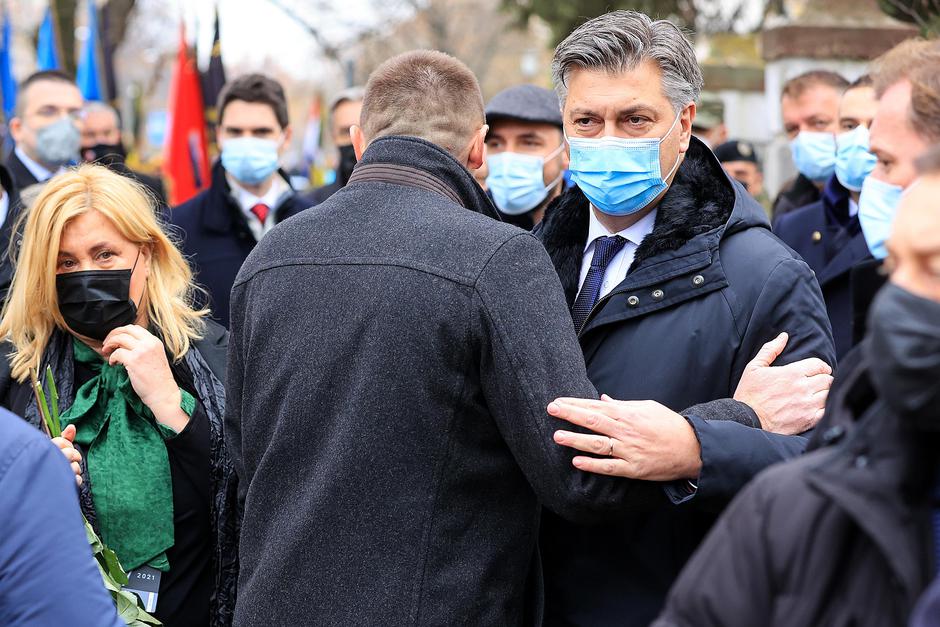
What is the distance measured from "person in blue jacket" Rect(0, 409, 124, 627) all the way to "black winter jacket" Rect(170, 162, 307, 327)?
3425 mm

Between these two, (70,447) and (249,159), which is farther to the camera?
(249,159)

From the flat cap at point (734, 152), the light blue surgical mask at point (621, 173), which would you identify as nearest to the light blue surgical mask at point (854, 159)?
the light blue surgical mask at point (621, 173)

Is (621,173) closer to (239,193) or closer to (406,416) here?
(406,416)

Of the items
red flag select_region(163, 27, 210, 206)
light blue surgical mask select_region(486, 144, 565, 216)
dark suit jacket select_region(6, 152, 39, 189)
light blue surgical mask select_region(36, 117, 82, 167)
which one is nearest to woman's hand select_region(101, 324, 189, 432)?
light blue surgical mask select_region(486, 144, 565, 216)

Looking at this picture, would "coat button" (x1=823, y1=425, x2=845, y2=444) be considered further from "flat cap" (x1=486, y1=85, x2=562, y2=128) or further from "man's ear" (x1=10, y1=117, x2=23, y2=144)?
"man's ear" (x1=10, y1=117, x2=23, y2=144)

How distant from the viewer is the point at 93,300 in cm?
341

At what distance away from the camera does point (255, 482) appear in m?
2.66

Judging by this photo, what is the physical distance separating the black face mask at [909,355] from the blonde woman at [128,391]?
7.53 feet

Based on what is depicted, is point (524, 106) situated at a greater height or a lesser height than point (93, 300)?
greater

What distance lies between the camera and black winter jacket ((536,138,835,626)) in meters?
2.78

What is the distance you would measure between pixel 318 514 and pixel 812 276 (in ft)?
4.43

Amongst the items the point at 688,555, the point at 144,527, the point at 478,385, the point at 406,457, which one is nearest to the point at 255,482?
the point at 406,457

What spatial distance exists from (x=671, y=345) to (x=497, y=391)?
0.55 metres

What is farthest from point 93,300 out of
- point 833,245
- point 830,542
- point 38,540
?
point 833,245
